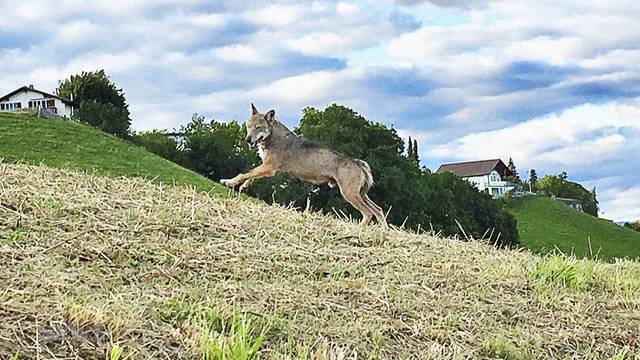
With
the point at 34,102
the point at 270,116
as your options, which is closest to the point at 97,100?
the point at 34,102

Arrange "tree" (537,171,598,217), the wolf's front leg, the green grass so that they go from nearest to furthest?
the wolf's front leg
the green grass
"tree" (537,171,598,217)

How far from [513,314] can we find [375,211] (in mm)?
6139

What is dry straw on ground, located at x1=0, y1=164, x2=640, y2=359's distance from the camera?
5039mm

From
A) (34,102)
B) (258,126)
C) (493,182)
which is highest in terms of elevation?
(34,102)

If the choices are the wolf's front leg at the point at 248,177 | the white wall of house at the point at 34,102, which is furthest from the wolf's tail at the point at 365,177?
the white wall of house at the point at 34,102

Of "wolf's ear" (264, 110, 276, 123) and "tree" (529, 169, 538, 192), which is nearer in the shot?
"wolf's ear" (264, 110, 276, 123)

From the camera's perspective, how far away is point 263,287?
6.42 m

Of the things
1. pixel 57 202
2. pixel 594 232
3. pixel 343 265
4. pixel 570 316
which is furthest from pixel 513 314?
pixel 594 232

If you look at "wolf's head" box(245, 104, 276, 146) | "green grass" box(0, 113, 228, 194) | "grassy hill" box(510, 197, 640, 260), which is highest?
"green grass" box(0, 113, 228, 194)

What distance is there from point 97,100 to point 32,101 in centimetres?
1484

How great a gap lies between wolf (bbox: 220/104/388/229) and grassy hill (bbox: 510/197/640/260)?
198ft

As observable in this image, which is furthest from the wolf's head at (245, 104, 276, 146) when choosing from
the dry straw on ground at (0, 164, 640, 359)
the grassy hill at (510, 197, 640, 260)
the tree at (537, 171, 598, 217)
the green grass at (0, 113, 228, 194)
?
the tree at (537, 171, 598, 217)

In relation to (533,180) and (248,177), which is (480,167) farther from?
(248,177)

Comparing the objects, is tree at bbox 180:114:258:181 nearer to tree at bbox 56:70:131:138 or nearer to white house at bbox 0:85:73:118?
tree at bbox 56:70:131:138
